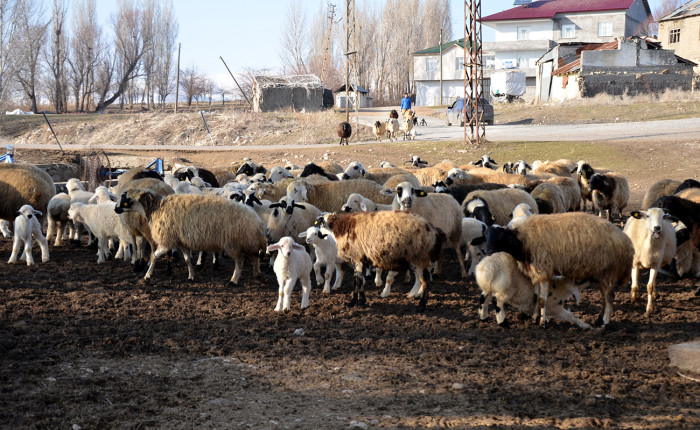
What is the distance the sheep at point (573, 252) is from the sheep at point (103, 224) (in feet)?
19.4

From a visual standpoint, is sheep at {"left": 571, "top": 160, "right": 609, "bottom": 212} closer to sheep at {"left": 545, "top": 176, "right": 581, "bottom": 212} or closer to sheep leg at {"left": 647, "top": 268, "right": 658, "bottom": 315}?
sheep at {"left": 545, "top": 176, "right": 581, "bottom": 212}

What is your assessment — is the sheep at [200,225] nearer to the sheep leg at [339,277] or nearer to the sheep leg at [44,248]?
the sheep leg at [339,277]

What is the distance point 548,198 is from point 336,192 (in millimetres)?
3663

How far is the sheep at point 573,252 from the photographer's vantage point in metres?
6.83

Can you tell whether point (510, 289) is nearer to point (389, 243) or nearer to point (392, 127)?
point (389, 243)

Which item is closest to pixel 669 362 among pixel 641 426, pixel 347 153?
pixel 641 426

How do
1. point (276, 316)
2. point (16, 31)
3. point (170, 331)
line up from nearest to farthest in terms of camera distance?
point (170, 331) → point (276, 316) → point (16, 31)

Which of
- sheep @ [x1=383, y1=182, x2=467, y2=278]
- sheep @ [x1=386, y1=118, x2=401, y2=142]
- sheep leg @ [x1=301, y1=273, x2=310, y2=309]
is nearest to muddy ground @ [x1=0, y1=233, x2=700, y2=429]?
sheep leg @ [x1=301, y1=273, x2=310, y2=309]

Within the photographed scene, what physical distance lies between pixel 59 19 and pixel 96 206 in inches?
2720

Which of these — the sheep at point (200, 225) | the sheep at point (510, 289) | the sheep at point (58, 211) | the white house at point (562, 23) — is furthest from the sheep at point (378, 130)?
the white house at point (562, 23)

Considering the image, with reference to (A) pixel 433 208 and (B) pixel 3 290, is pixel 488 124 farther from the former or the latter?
(B) pixel 3 290

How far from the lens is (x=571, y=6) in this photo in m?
63.4

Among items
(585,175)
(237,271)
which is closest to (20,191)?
(237,271)

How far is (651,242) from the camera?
25.1 feet
